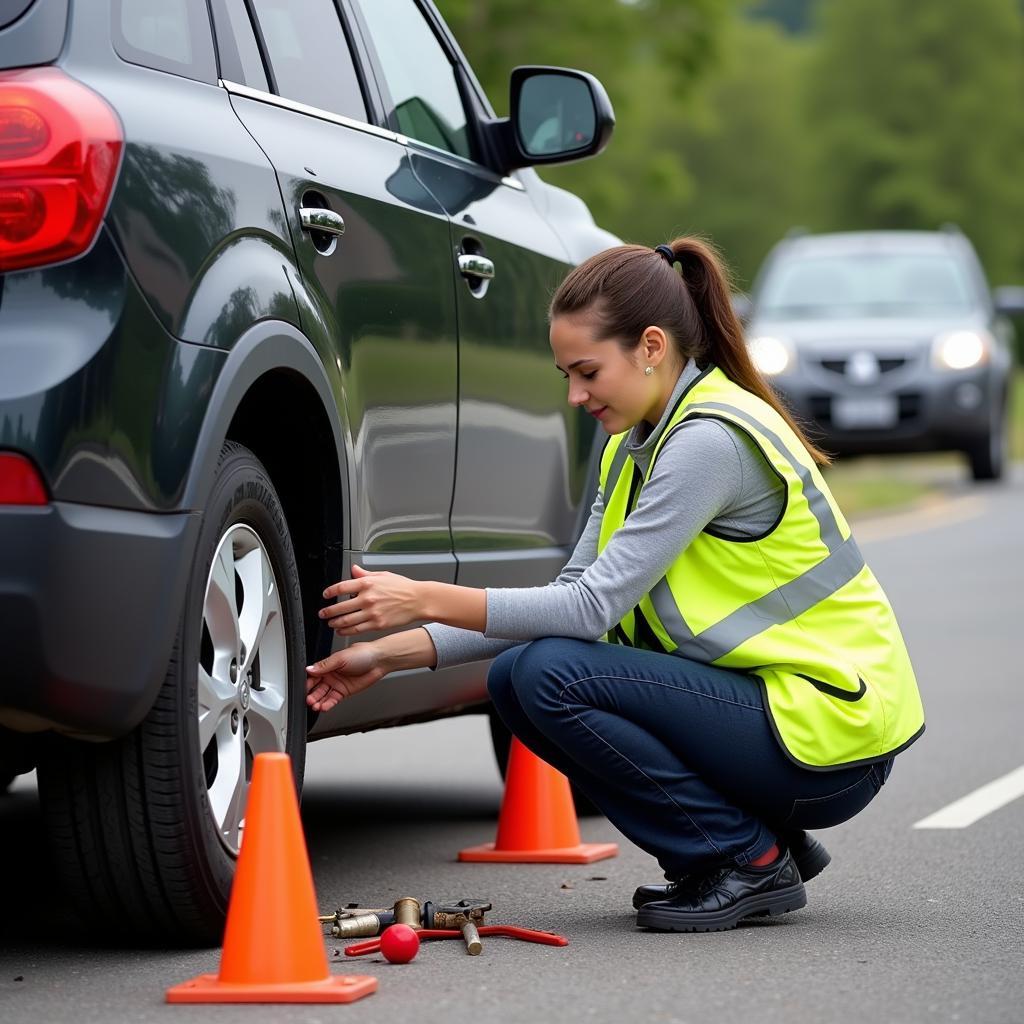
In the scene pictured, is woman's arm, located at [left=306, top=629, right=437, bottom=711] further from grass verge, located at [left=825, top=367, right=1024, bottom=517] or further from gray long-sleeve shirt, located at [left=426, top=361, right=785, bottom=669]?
grass verge, located at [left=825, top=367, right=1024, bottom=517]

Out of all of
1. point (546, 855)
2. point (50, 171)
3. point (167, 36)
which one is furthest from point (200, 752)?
point (546, 855)

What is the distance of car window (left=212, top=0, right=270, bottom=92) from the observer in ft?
12.9

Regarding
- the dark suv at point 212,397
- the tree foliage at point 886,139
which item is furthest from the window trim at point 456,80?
the tree foliage at point 886,139

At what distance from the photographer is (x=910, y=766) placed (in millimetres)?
6445

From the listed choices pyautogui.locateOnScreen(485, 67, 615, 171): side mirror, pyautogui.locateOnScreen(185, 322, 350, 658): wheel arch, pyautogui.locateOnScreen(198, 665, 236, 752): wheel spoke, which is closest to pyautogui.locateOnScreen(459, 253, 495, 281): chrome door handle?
pyautogui.locateOnScreen(485, 67, 615, 171): side mirror

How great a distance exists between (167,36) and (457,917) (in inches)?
62.3

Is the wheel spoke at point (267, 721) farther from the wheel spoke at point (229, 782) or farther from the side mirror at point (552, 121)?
the side mirror at point (552, 121)

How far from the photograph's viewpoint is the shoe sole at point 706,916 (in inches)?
161

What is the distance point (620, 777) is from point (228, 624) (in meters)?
0.80

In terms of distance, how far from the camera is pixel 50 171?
3.31 m

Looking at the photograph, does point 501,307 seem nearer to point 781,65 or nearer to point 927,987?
point 927,987

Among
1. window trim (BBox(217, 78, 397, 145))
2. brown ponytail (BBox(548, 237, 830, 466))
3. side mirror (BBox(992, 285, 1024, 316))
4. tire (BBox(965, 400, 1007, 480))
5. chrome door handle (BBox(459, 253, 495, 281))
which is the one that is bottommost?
tire (BBox(965, 400, 1007, 480))

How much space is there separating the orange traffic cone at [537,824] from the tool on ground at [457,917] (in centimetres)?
91

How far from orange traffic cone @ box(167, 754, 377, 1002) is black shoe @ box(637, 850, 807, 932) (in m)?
0.80
